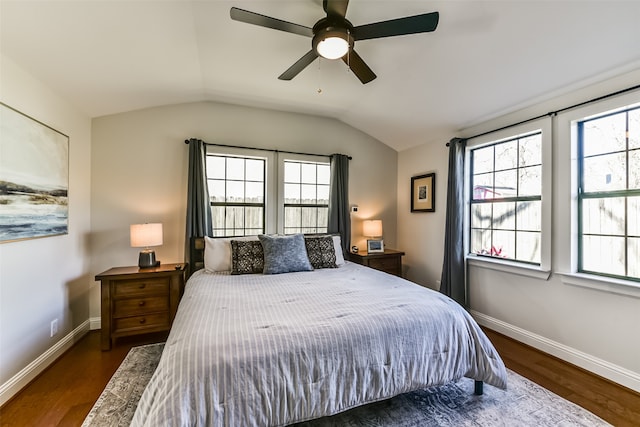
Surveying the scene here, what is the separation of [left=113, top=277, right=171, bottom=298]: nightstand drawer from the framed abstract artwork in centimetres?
75

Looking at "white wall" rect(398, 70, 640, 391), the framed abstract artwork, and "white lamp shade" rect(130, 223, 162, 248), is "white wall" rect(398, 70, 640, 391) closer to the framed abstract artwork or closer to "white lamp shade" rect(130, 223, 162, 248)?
"white lamp shade" rect(130, 223, 162, 248)

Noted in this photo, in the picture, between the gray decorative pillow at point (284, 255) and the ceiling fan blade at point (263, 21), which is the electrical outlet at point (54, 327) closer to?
the gray decorative pillow at point (284, 255)

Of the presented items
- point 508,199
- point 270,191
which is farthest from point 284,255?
point 508,199

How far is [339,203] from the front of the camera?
411 centimetres

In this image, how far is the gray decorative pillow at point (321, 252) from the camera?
3.22 metres

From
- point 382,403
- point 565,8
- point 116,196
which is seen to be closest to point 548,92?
point 565,8

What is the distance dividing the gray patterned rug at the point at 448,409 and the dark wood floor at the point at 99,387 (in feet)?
0.41

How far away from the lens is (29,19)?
176cm

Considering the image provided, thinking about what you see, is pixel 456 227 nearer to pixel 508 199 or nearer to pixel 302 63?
pixel 508 199

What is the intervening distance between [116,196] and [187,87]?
155 cm

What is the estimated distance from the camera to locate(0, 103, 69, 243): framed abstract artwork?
1.95 meters

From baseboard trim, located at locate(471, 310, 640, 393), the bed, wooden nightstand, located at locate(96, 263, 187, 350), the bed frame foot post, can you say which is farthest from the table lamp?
baseboard trim, located at locate(471, 310, 640, 393)

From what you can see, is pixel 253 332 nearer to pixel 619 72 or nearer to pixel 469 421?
pixel 469 421

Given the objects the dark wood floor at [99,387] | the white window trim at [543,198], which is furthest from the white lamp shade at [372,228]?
the dark wood floor at [99,387]
